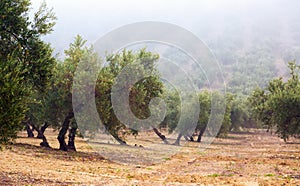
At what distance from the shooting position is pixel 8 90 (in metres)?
16.0

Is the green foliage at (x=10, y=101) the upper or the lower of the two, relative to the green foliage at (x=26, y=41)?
lower

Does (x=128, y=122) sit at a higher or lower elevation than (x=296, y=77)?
lower

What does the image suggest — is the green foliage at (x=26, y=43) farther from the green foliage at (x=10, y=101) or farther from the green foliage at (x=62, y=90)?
the green foliage at (x=62, y=90)

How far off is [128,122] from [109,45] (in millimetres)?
7719

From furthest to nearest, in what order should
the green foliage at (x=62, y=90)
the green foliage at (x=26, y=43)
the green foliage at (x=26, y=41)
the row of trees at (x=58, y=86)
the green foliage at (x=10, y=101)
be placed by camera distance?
the green foliage at (x=62, y=90)
the green foliage at (x=26, y=41)
the green foliage at (x=26, y=43)
the row of trees at (x=58, y=86)
the green foliage at (x=10, y=101)

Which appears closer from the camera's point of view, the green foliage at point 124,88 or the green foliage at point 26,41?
the green foliage at point 26,41

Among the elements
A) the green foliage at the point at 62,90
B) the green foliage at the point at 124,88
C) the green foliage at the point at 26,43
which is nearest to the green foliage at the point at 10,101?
the green foliage at the point at 26,43

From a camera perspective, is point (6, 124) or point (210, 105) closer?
point (6, 124)

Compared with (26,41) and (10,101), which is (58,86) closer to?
(26,41)

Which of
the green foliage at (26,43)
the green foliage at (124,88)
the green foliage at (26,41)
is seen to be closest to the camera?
the green foliage at (26,43)

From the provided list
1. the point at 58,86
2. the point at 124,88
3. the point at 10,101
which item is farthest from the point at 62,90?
the point at 10,101

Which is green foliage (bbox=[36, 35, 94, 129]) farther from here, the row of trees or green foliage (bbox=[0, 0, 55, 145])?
green foliage (bbox=[0, 0, 55, 145])

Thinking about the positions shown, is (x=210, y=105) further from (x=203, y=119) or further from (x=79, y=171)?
(x=79, y=171)

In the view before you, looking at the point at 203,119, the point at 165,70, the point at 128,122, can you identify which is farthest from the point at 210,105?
the point at 128,122
